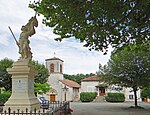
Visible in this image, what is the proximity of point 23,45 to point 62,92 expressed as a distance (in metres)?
45.9

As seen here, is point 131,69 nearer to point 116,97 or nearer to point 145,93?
point 116,97

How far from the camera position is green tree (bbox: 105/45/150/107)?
2838 centimetres

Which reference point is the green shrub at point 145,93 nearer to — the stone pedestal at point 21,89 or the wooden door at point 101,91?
the wooden door at point 101,91

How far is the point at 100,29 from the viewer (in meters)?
11.5

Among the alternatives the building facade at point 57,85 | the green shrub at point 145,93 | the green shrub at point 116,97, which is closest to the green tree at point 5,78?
the building facade at point 57,85

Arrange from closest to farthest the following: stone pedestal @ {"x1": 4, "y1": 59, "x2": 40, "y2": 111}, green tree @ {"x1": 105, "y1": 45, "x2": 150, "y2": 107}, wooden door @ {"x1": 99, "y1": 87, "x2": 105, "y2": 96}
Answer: stone pedestal @ {"x1": 4, "y1": 59, "x2": 40, "y2": 111} → green tree @ {"x1": 105, "y1": 45, "x2": 150, "y2": 107} → wooden door @ {"x1": 99, "y1": 87, "x2": 105, "y2": 96}

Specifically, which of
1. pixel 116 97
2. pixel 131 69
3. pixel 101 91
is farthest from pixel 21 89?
pixel 101 91

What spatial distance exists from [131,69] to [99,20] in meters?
18.2

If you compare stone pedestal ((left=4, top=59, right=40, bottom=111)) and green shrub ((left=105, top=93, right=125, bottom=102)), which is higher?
stone pedestal ((left=4, top=59, right=40, bottom=111))

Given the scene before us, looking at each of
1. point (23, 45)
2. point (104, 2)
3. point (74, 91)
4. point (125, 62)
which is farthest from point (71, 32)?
point (74, 91)

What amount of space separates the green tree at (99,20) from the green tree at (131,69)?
50.8ft

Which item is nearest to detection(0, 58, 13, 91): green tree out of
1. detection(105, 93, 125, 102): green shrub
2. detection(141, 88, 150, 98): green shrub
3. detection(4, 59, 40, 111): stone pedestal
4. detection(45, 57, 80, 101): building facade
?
detection(45, 57, 80, 101): building facade

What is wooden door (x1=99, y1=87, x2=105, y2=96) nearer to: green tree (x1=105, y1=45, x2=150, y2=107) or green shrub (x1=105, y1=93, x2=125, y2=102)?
green shrub (x1=105, y1=93, x2=125, y2=102)

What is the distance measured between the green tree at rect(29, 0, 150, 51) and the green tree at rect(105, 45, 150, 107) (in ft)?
50.8
